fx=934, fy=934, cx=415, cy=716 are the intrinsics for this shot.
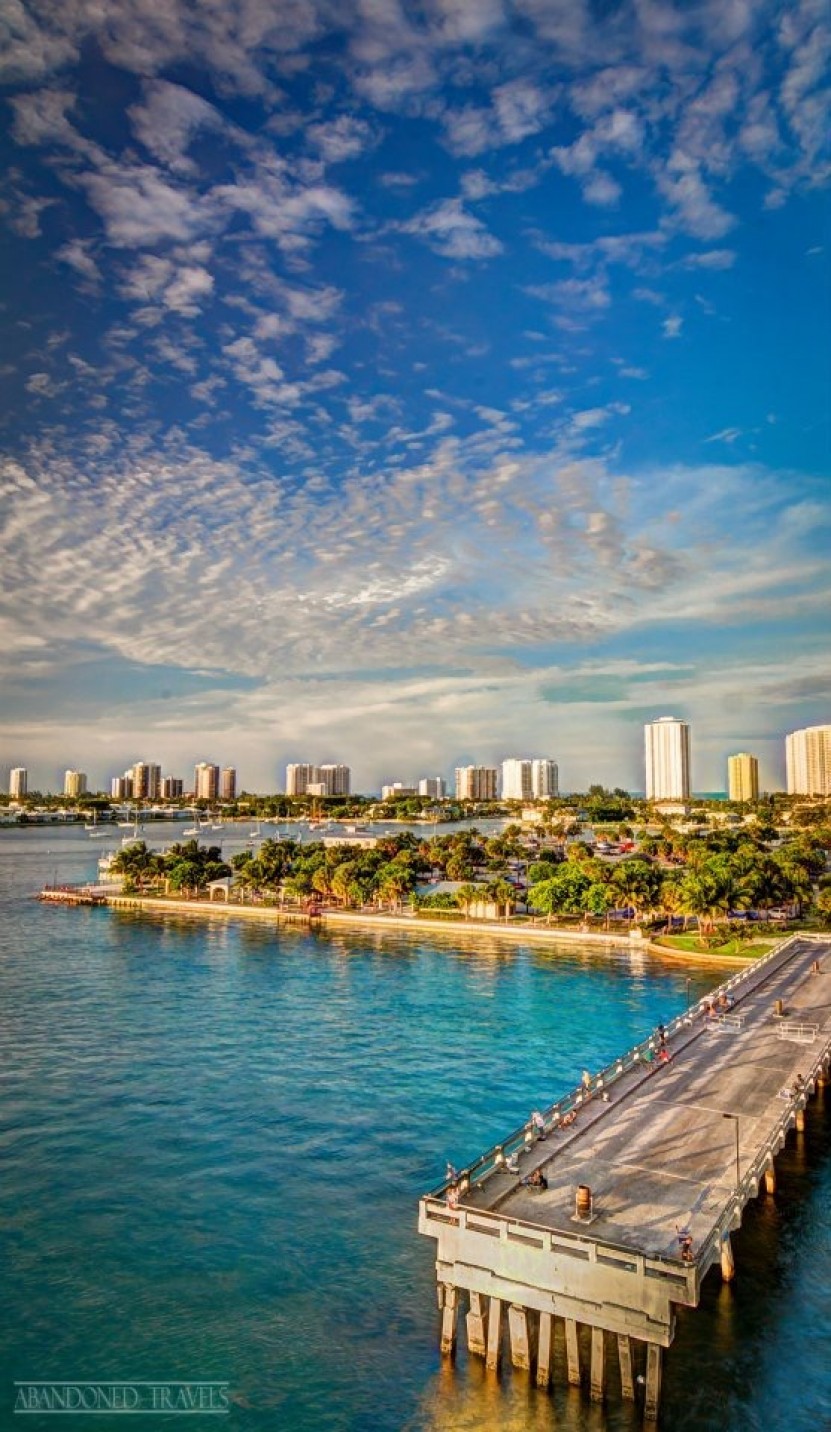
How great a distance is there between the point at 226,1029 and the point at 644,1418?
113 ft

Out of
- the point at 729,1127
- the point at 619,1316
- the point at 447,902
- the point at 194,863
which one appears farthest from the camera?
the point at 194,863

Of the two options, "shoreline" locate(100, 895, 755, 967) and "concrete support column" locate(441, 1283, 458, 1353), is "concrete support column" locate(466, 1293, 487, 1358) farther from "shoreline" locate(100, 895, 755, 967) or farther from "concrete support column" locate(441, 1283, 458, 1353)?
"shoreline" locate(100, 895, 755, 967)

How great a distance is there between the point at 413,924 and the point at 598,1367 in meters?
64.6

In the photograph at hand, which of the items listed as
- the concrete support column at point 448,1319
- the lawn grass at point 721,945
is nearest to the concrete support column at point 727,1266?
the concrete support column at point 448,1319

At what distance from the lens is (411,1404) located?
1947cm

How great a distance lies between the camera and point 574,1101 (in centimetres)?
2911

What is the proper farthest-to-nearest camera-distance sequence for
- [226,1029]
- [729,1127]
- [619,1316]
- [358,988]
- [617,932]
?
[617,932] < [358,988] < [226,1029] < [729,1127] < [619,1316]

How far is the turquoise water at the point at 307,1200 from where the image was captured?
2031cm

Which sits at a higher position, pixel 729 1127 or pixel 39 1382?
pixel 729 1127

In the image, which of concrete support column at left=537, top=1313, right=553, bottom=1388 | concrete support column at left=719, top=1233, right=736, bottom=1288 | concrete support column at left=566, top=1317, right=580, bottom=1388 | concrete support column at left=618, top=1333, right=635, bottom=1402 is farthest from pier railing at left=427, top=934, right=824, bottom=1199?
concrete support column at left=719, top=1233, right=736, bottom=1288

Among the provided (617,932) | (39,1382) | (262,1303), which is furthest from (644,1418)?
(617,932)

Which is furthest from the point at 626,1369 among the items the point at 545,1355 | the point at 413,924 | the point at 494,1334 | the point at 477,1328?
the point at 413,924

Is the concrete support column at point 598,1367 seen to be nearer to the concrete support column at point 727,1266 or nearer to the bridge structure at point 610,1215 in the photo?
the bridge structure at point 610,1215

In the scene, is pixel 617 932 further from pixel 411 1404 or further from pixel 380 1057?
pixel 411 1404
